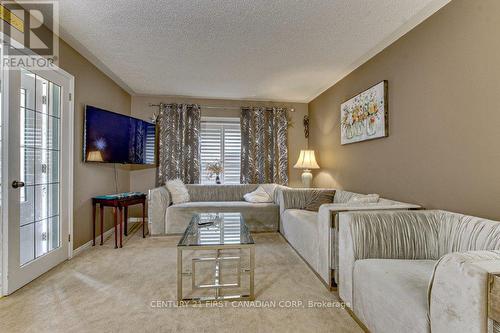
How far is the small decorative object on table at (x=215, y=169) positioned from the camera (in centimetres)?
501

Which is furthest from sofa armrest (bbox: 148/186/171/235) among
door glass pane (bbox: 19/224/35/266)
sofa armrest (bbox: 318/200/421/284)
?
sofa armrest (bbox: 318/200/421/284)

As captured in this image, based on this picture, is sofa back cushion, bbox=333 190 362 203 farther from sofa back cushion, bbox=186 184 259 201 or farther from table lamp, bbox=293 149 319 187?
sofa back cushion, bbox=186 184 259 201

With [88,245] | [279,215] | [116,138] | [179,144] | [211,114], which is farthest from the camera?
[211,114]

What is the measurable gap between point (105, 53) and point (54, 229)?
2.17 meters

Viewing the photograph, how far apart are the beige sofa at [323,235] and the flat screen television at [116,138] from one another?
2781 mm

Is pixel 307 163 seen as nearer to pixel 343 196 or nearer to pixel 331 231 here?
pixel 343 196

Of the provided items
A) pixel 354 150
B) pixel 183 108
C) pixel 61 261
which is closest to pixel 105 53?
pixel 183 108

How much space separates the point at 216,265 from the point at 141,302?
27.0 inches

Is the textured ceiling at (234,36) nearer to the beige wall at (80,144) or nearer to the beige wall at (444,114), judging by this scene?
the beige wall at (80,144)

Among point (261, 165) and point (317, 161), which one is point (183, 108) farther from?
point (317, 161)

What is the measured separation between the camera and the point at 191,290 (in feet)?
7.23

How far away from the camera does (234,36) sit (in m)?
2.72

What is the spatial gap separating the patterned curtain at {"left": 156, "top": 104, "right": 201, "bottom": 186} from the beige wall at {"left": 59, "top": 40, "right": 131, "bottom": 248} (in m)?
1.01

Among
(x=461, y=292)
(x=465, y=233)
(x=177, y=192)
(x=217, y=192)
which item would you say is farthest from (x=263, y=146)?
(x=461, y=292)
